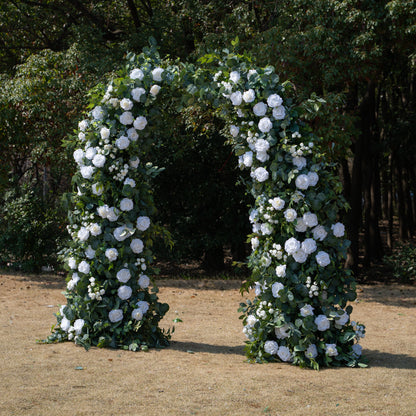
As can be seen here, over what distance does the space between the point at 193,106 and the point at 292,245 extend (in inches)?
229

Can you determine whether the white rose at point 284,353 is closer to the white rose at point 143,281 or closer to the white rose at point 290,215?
the white rose at point 290,215

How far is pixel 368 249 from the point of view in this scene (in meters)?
15.8

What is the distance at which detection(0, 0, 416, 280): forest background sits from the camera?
392 inches

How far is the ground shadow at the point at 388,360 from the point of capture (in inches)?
220

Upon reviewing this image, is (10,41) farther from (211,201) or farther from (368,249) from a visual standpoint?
(368,249)

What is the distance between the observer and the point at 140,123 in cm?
592

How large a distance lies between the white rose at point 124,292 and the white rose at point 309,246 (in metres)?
1.98

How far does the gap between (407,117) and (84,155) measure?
1215 centimetres

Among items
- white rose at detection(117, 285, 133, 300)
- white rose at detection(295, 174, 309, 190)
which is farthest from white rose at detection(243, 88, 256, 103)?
white rose at detection(117, 285, 133, 300)

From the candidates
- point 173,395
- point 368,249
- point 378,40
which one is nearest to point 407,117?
point 368,249

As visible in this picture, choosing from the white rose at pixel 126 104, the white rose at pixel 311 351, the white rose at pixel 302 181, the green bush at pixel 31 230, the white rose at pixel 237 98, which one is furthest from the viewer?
the green bush at pixel 31 230

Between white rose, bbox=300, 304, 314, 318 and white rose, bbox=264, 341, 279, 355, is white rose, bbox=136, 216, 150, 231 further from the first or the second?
white rose, bbox=300, 304, 314, 318

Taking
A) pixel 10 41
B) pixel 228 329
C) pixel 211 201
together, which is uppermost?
pixel 10 41

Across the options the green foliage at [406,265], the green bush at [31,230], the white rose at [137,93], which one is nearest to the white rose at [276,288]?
the white rose at [137,93]
